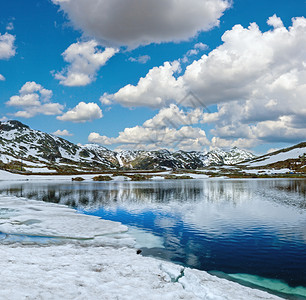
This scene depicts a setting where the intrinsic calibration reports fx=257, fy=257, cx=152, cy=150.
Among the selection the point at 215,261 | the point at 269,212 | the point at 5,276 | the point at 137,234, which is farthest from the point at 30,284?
the point at 269,212

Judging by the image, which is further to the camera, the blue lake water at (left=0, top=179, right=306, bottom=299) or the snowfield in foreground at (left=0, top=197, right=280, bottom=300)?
the blue lake water at (left=0, top=179, right=306, bottom=299)

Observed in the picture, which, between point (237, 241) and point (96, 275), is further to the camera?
point (237, 241)

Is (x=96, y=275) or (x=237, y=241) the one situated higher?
(x=96, y=275)

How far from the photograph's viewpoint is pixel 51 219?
3002 centimetres

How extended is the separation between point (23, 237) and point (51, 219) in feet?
23.2

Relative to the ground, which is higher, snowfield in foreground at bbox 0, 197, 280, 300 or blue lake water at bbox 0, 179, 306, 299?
snowfield in foreground at bbox 0, 197, 280, 300

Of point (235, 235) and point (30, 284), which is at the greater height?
point (30, 284)

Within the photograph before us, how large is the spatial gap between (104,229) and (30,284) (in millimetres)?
14965

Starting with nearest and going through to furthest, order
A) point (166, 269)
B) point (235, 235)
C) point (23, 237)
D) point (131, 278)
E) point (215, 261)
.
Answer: point (131, 278) < point (166, 269) < point (215, 261) < point (23, 237) < point (235, 235)

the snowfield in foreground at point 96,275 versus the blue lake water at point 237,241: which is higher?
the snowfield in foreground at point 96,275

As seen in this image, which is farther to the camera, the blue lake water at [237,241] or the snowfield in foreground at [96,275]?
the blue lake water at [237,241]

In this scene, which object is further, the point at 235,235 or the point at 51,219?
the point at 51,219

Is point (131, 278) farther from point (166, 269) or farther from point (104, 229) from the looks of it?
point (104, 229)

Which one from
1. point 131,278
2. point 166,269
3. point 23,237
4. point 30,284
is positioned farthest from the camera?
point 23,237
